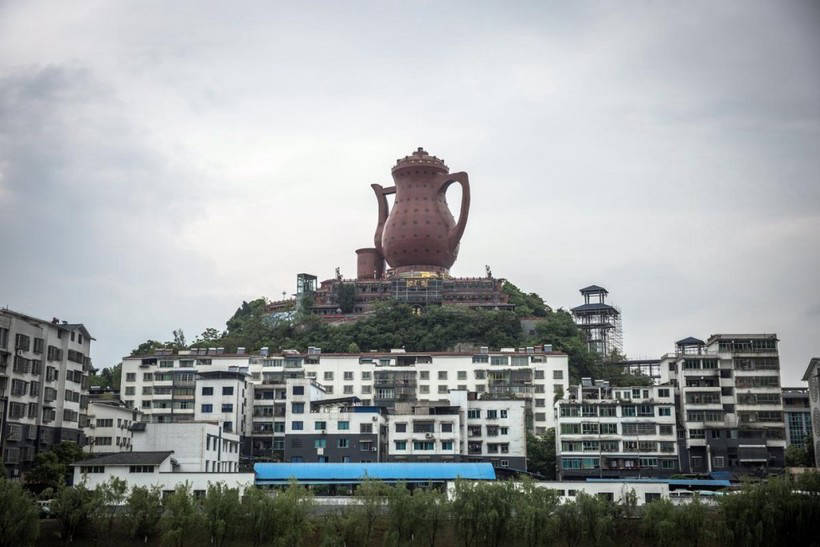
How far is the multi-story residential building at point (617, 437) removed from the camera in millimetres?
66125

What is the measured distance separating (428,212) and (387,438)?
38.6 m

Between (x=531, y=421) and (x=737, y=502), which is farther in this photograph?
(x=531, y=421)

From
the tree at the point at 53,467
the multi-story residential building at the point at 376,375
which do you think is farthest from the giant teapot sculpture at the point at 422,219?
the tree at the point at 53,467

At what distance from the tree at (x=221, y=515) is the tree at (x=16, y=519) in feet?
20.7

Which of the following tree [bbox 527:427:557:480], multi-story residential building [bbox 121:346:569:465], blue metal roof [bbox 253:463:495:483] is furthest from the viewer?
multi-story residential building [bbox 121:346:569:465]

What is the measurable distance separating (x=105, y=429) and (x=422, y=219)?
40.9 meters

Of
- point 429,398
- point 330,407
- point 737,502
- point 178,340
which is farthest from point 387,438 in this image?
point 178,340

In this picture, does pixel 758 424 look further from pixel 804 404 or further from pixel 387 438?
pixel 387 438

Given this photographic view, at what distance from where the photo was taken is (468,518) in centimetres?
4294

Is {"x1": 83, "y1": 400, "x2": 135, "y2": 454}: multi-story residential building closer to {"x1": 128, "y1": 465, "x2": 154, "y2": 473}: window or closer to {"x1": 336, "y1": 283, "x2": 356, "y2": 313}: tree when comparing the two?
{"x1": 128, "y1": 465, "x2": 154, "y2": 473}: window

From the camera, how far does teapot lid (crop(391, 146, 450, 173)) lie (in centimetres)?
10269

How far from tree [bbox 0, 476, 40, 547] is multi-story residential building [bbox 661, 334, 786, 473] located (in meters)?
41.4

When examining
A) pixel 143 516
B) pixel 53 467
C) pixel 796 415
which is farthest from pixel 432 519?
pixel 796 415

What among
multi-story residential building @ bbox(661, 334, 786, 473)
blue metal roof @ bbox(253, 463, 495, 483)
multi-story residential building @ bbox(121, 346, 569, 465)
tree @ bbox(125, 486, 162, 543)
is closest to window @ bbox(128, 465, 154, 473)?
blue metal roof @ bbox(253, 463, 495, 483)
